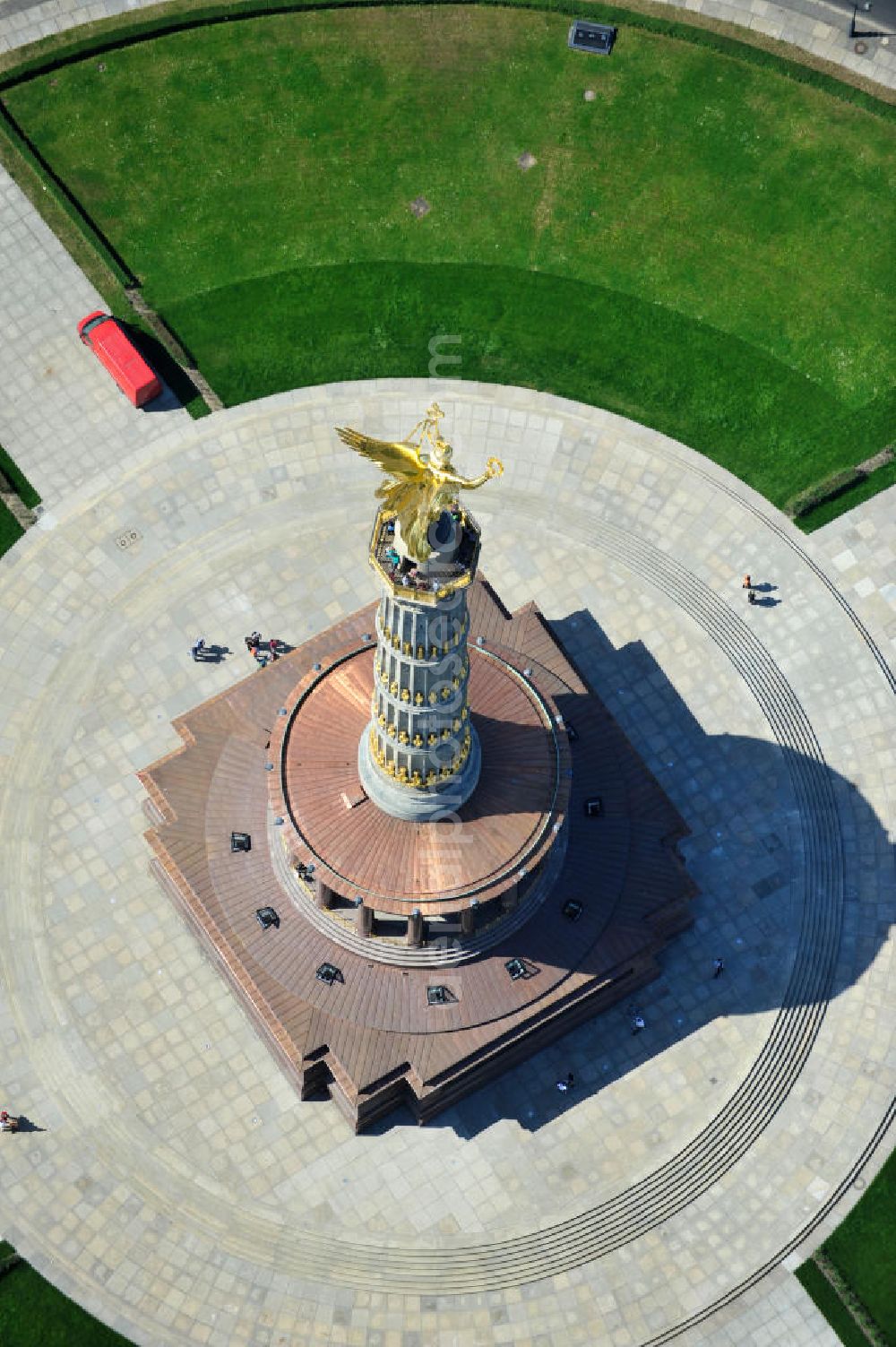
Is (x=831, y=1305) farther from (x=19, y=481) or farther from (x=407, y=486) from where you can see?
(x=19, y=481)

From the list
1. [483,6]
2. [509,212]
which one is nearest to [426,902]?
[509,212]

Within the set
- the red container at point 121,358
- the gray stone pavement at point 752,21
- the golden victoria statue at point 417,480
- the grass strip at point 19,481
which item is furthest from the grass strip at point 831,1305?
the gray stone pavement at point 752,21

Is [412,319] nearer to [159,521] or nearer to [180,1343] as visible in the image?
[159,521]

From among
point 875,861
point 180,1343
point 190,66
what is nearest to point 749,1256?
point 875,861

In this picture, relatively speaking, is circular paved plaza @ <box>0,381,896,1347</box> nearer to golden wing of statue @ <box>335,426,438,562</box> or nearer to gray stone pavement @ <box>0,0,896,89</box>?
gray stone pavement @ <box>0,0,896,89</box>

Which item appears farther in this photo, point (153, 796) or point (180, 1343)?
point (153, 796)

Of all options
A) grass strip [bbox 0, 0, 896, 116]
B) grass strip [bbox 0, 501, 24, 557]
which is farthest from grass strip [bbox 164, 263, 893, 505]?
grass strip [bbox 0, 0, 896, 116]
